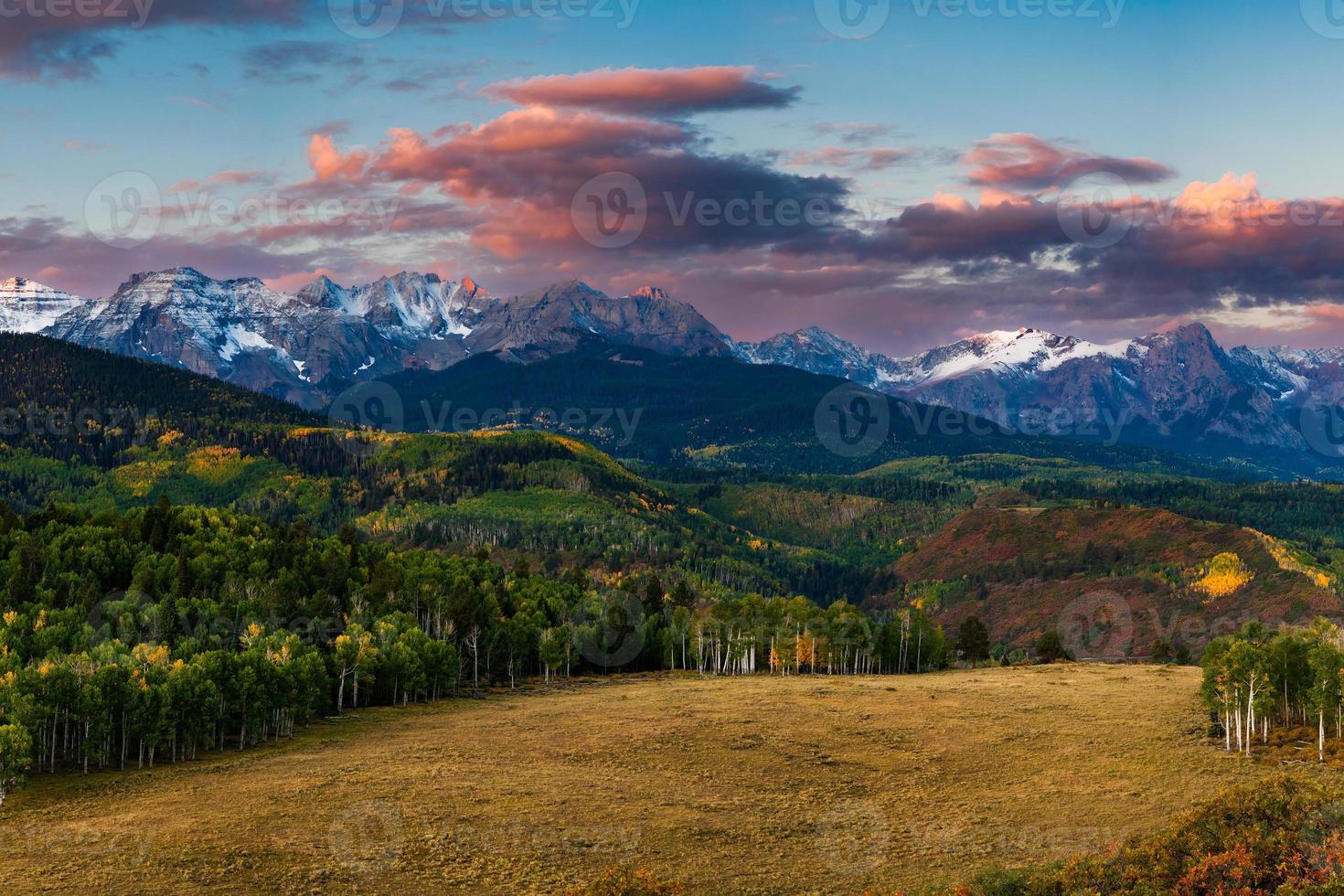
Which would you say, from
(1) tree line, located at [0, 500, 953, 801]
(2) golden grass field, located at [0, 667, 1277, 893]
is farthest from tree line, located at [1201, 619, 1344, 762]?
(1) tree line, located at [0, 500, 953, 801]

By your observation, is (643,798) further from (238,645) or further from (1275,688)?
(238,645)

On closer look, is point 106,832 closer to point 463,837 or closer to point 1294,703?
point 463,837

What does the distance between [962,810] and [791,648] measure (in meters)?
98.7

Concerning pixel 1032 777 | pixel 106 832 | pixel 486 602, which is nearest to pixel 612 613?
pixel 486 602

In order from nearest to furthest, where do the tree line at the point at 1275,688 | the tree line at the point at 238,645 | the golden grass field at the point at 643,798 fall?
the golden grass field at the point at 643,798
the tree line at the point at 1275,688
the tree line at the point at 238,645

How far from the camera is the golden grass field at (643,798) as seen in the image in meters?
74.4

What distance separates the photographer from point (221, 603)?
6791 inches

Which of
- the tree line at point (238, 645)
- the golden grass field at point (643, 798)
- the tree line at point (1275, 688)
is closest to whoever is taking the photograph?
the golden grass field at point (643, 798)

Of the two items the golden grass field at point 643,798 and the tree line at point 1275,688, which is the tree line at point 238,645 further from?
the tree line at point 1275,688

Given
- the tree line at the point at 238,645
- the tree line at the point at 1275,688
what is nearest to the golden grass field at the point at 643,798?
the tree line at the point at 1275,688

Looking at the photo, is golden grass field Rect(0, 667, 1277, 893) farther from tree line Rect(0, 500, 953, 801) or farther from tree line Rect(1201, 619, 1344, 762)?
tree line Rect(0, 500, 953, 801)

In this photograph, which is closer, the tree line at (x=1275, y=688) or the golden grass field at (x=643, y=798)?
the golden grass field at (x=643, y=798)

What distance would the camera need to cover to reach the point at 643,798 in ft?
308

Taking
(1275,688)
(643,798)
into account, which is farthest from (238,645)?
(1275,688)
